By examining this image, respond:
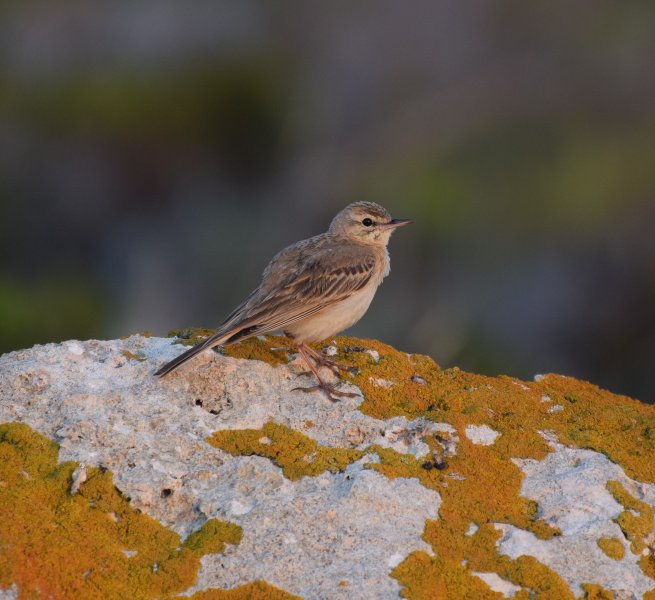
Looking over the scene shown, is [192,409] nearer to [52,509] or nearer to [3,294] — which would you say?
[52,509]

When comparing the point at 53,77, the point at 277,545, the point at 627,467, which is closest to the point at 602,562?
the point at 627,467

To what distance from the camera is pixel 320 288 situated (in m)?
6.80

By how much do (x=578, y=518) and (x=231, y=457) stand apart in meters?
1.65

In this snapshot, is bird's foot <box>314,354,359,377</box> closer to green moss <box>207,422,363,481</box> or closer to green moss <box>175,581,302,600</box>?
green moss <box>207,422,363,481</box>

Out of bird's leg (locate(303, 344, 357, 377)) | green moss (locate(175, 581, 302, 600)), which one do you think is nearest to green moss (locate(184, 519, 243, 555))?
green moss (locate(175, 581, 302, 600))

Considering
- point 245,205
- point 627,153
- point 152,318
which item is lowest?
point 152,318

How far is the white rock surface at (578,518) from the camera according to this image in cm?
423

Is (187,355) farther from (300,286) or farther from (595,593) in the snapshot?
(595,593)

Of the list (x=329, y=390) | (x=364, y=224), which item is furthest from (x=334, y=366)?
(x=364, y=224)

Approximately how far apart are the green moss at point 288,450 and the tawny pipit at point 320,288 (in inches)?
21.5

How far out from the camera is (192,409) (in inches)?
204

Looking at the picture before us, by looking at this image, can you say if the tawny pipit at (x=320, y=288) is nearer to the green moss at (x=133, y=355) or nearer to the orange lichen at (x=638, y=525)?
the green moss at (x=133, y=355)

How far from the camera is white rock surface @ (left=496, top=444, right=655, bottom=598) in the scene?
423cm

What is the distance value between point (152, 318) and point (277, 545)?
12118mm
